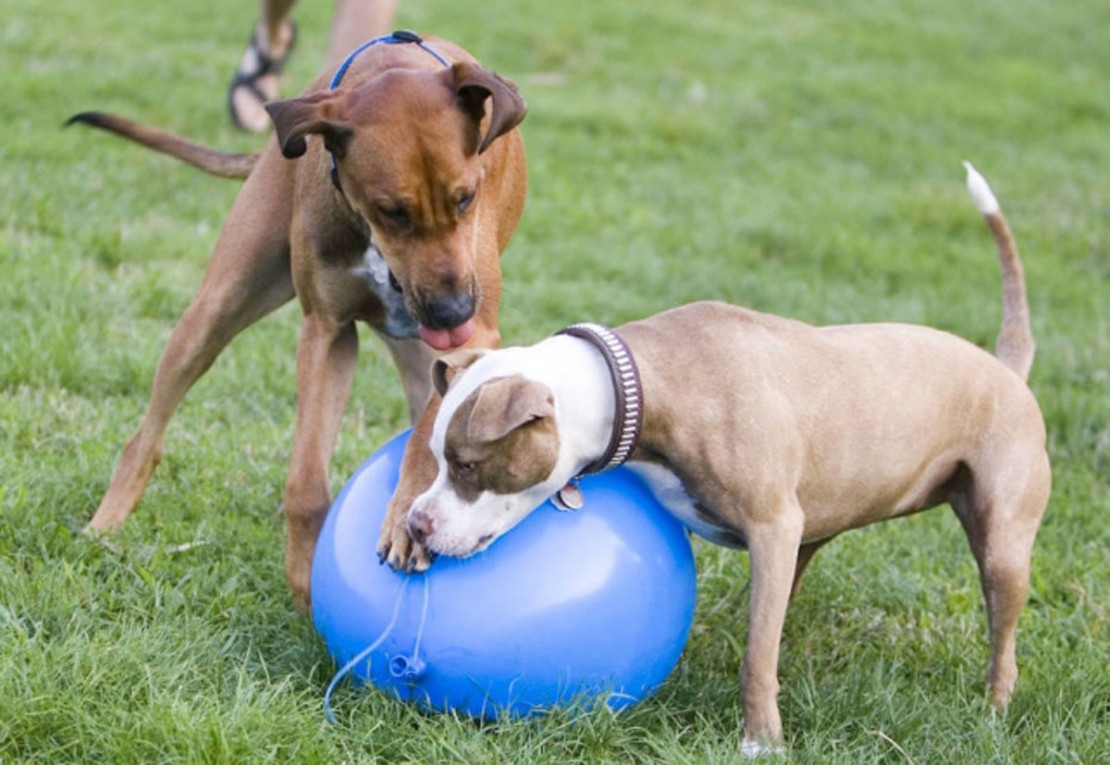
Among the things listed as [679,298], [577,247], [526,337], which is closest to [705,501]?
[526,337]

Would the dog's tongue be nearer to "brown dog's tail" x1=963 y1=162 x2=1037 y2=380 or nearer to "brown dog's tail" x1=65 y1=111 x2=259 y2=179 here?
"brown dog's tail" x1=65 y1=111 x2=259 y2=179

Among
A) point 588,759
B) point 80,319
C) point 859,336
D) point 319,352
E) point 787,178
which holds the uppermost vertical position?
point 859,336

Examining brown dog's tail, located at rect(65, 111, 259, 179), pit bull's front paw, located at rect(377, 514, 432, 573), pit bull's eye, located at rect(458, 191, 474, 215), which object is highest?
pit bull's eye, located at rect(458, 191, 474, 215)

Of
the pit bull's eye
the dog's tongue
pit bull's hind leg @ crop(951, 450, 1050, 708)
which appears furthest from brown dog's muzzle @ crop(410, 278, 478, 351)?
pit bull's hind leg @ crop(951, 450, 1050, 708)

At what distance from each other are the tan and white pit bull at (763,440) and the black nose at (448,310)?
1.17ft

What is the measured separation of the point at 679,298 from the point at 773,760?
15.4 feet

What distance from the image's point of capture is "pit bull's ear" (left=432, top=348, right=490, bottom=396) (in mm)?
4027

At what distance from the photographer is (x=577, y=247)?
889 centimetres

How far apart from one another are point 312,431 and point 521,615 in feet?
4.00

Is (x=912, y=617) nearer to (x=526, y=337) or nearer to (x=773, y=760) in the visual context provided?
(x=773, y=760)

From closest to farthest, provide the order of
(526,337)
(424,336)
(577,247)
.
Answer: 1. (424,336)
2. (526,337)
3. (577,247)

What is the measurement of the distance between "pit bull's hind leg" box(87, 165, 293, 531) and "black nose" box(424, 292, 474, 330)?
36.0 inches

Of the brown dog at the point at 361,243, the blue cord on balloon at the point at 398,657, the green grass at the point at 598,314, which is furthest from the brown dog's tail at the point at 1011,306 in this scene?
the blue cord on balloon at the point at 398,657

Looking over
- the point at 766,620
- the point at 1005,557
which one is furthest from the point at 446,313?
the point at 1005,557
